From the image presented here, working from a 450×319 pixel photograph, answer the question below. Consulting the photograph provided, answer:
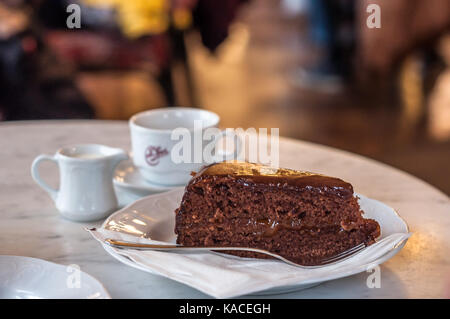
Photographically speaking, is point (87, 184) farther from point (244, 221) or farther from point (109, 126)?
point (109, 126)

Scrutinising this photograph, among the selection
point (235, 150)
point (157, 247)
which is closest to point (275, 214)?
point (157, 247)

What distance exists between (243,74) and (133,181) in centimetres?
368

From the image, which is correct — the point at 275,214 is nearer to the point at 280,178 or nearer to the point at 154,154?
the point at 280,178

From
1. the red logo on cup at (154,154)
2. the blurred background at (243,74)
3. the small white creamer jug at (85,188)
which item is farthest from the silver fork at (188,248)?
the blurred background at (243,74)

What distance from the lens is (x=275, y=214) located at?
0.76 m

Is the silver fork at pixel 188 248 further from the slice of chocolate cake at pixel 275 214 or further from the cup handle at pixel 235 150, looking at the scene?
the cup handle at pixel 235 150

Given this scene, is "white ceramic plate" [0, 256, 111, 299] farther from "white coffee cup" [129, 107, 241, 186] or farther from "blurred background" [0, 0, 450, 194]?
"blurred background" [0, 0, 450, 194]

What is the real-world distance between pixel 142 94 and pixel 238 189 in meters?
3.05

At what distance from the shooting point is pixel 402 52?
11.1ft

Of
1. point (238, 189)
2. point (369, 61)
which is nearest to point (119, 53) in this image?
point (369, 61)

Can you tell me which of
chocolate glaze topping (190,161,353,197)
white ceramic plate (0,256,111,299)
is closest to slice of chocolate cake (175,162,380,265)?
chocolate glaze topping (190,161,353,197)

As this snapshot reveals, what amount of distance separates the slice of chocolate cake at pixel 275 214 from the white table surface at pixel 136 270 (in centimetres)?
7

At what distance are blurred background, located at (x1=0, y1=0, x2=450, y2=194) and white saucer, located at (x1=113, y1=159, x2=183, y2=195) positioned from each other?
3.85 ft

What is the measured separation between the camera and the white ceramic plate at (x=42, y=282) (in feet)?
2.04
